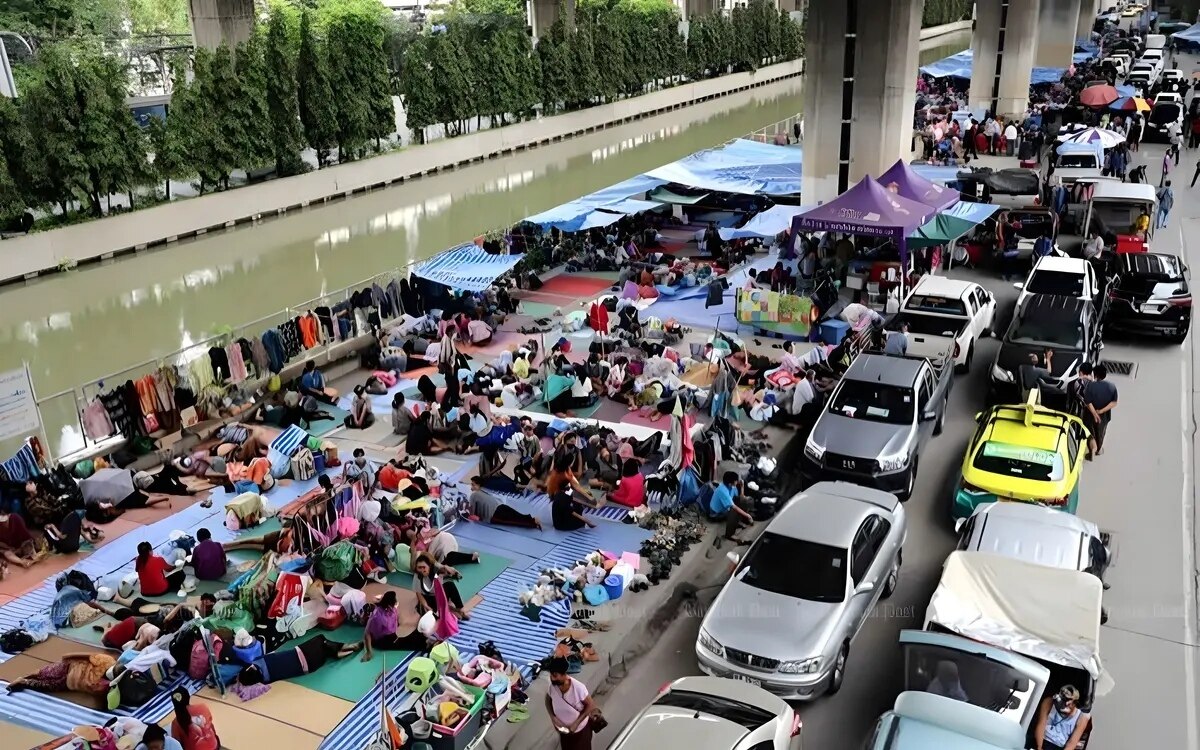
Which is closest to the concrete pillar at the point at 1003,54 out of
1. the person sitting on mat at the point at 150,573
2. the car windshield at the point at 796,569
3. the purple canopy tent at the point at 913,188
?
the purple canopy tent at the point at 913,188

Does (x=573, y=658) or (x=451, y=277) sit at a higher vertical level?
(x=451, y=277)

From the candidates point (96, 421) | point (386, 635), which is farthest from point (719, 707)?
point (96, 421)

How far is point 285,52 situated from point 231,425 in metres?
25.4

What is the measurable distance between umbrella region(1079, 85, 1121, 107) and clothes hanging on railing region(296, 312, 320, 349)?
3080cm

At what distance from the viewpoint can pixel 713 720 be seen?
7.55 m

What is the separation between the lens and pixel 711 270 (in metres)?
24.5

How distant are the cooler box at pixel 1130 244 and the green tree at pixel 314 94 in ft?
96.7

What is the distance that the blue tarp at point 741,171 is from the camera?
26.6 m

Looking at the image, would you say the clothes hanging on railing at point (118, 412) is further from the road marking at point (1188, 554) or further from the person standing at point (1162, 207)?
the person standing at point (1162, 207)

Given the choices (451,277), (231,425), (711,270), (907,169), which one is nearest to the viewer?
(231,425)

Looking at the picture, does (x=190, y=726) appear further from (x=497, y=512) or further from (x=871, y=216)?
(x=871, y=216)

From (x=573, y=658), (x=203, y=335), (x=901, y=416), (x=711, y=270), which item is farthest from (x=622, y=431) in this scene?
(x=203, y=335)

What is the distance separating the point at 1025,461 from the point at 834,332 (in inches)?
293

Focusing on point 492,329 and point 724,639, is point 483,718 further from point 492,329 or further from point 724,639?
point 492,329
